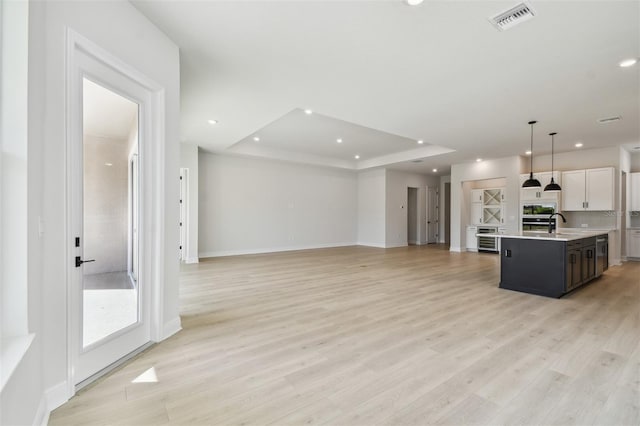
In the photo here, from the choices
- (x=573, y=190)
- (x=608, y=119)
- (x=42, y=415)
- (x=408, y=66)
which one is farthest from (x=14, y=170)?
(x=573, y=190)

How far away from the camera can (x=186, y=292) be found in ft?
15.0

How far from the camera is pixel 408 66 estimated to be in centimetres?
348

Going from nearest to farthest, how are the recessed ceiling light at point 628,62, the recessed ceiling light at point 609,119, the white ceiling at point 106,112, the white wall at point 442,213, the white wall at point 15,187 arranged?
the white wall at point 15,187 < the white ceiling at point 106,112 < the recessed ceiling light at point 628,62 < the recessed ceiling light at point 609,119 < the white wall at point 442,213

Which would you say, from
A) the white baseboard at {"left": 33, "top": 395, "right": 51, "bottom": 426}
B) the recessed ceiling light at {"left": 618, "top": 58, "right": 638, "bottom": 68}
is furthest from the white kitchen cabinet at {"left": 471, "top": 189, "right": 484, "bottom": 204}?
the white baseboard at {"left": 33, "top": 395, "right": 51, "bottom": 426}

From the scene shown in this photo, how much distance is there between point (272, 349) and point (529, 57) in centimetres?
397

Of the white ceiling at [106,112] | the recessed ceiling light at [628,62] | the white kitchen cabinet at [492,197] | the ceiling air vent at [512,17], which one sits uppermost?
the ceiling air vent at [512,17]

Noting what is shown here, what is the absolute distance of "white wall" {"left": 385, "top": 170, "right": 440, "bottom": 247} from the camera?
35.3 feet

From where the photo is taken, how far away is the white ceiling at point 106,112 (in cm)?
220

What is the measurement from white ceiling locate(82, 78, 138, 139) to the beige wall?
6cm

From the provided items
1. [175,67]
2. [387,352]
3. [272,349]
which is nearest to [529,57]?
[387,352]

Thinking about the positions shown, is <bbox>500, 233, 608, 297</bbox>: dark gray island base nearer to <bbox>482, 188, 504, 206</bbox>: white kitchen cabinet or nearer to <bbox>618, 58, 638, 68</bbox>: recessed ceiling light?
<bbox>618, 58, 638, 68</bbox>: recessed ceiling light

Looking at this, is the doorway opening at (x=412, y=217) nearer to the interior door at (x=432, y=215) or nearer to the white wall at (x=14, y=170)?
the interior door at (x=432, y=215)

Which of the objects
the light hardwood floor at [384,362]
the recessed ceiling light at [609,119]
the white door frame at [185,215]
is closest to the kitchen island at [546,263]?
the light hardwood floor at [384,362]

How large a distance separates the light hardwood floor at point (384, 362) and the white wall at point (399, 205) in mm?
6104
